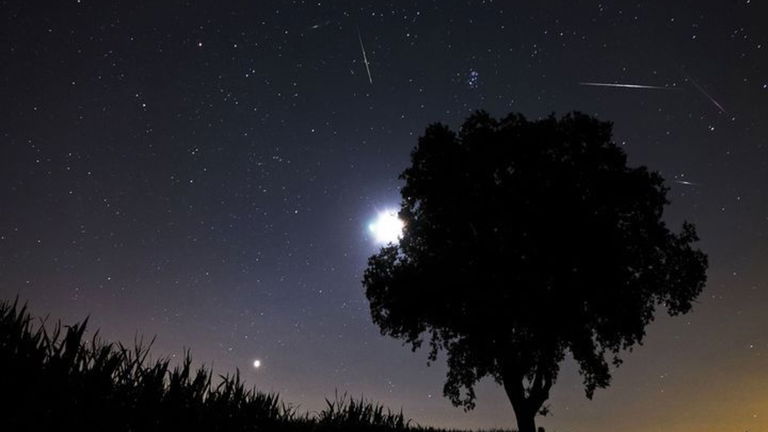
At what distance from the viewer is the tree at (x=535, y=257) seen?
80.7ft

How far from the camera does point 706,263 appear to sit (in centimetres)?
2583

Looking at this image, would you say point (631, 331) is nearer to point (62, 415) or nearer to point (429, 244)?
point (429, 244)

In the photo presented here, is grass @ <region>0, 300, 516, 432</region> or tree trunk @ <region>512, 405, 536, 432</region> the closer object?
grass @ <region>0, 300, 516, 432</region>

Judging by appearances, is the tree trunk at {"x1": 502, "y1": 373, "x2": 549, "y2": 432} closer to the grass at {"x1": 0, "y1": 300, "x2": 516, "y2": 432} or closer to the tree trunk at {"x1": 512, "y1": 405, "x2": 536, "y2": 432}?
the tree trunk at {"x1": 512, "y1": 405, "x2": 536, "y2": 432}

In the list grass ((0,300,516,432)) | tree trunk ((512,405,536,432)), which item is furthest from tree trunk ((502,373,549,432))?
grass ((0,300,516,432))

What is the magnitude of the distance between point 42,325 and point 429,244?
2422cm

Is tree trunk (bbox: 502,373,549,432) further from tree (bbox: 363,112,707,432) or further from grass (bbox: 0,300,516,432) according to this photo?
grass (bbox: 0,300,516,432)

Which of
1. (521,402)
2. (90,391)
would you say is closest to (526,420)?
(521,402)

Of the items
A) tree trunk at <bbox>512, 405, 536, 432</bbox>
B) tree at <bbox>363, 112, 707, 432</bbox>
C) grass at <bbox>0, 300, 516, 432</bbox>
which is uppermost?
tree at <bbox>363, 112, 707, 432</bbox>

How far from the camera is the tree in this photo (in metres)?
24.6

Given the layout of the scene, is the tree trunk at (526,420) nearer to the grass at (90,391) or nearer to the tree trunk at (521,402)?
the tree trunk at (521,402)

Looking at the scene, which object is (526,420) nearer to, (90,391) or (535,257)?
(535,257)

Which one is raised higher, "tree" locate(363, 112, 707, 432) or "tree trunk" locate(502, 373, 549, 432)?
"tree" locate(363, 112, 707, 432)

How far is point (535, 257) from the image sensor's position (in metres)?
24.6
